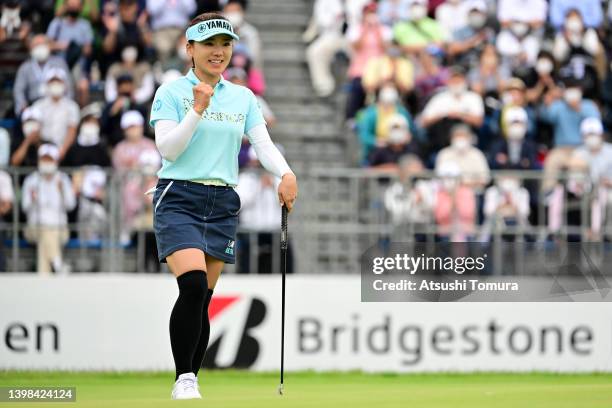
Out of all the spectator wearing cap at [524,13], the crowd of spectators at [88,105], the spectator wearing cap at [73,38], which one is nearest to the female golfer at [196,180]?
the crowd of spectators at [88,105]

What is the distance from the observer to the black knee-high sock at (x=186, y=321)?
912cm

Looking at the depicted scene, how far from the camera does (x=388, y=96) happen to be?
18969 mm

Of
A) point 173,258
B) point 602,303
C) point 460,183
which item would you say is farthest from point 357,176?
point 173,258

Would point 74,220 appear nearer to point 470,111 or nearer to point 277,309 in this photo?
point 277,309

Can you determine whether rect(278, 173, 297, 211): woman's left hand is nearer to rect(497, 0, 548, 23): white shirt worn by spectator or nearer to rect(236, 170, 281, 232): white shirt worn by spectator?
rect(236, 170, 281, 232): white shirt worn by spectator

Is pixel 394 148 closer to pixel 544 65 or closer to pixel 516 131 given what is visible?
pixel 516 131

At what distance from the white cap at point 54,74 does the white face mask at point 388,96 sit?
386 cm

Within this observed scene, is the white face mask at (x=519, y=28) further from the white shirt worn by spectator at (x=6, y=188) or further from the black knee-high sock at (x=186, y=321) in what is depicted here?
the black knee-high sock at (x=186, y=321)

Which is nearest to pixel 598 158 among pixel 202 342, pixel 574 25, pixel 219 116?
pixel 574 25

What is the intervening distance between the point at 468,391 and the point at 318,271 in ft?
19.5

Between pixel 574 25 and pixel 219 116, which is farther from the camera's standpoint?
pixel 574 25

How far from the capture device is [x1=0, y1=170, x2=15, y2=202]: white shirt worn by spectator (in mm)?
15441

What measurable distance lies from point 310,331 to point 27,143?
494cm

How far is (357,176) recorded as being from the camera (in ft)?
51.8
